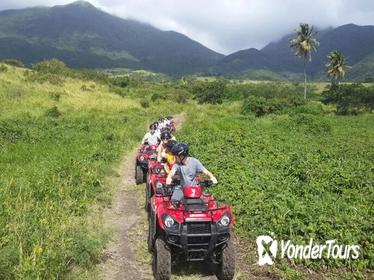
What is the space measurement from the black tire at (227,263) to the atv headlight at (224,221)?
1.21ft

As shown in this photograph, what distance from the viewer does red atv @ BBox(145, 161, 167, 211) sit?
1149 centimetres

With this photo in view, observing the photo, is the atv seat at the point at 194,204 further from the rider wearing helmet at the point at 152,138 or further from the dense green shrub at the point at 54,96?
the dense green shrub at the point at 54,96

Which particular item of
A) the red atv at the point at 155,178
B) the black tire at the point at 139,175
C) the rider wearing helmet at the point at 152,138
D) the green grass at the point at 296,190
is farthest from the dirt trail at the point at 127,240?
the green grass at the point at 296,190

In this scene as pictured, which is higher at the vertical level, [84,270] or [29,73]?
[29,73]

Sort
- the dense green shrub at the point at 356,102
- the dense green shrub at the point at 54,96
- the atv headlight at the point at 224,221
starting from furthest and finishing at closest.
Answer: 1. the dense green shrub at the point at 356,102
2. the dense green shrub at the point at 54,96
3. the atv headlight at the point at 224,221

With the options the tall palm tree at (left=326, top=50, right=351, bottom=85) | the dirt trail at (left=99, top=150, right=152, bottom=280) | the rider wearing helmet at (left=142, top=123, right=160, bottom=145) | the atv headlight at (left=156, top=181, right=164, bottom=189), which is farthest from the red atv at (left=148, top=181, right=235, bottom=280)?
the tall palm tree at (left=326, top=50, right=351, bottom=85)

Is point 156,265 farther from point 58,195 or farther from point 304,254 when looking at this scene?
point 58,195

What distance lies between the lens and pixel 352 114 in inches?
2199

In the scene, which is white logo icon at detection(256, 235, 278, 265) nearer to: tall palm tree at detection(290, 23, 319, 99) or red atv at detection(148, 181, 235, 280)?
red atv at detection(148, 181, 235, 280)

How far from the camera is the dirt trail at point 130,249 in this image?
9125 millimetres

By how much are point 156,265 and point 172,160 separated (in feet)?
14.6

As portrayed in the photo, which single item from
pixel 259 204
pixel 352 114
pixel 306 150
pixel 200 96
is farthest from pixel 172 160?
pixel 200 96

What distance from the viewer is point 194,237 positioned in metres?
8.42

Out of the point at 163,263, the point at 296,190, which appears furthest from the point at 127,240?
the point at 296,190
